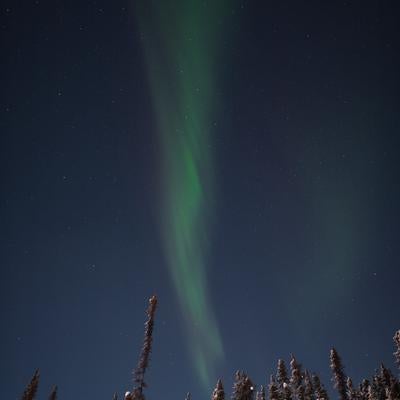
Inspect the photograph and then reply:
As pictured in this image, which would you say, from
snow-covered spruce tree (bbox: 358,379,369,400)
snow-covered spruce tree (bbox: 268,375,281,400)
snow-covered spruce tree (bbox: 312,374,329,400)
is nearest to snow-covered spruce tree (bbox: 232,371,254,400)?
snow-covered spruce tree (bbox: 268,375,281,400)

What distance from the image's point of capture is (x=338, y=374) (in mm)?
50969

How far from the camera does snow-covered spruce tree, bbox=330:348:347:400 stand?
161ft

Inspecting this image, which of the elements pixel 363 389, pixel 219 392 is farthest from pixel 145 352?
pixel 363 389

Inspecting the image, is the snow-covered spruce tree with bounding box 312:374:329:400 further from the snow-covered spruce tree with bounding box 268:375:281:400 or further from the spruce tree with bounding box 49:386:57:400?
the spruce tree with bounding box 49:386:57:400

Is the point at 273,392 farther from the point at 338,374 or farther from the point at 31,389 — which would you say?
the point at 31,389

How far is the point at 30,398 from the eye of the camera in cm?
5419

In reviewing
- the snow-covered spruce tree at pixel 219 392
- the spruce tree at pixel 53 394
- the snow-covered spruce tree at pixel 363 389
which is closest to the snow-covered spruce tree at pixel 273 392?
the snow-covered spruce tree at pixel 219 392

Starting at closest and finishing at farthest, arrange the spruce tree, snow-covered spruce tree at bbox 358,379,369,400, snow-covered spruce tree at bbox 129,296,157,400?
snow-covered spruce tree at bbox 129,296,157,400, the spruce tree, snow-covered spruce tree at bbox 358,379,369,400

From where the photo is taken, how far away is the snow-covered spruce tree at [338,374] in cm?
4917

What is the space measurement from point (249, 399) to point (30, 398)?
99.7ft

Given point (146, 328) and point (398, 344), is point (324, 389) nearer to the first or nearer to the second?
point (398, 344)

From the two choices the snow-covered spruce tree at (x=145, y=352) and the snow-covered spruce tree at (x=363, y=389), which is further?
the snow-covered spruce tree at (x=363, y=389)

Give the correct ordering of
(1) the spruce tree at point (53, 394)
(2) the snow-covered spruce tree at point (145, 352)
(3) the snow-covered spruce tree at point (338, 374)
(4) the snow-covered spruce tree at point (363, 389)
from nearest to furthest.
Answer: (2) the snow-covered spruce tree at point (145, 352), (3) the snow-covered spruce tree at point (338, 374), (1) the spruce tree at point (53, 394), (4) the snow-covered spruce tree at point (363, 389)

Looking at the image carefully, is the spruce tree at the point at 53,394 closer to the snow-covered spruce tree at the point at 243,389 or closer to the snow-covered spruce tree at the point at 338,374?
the snow-covered spruce tree at the point at 243,389
